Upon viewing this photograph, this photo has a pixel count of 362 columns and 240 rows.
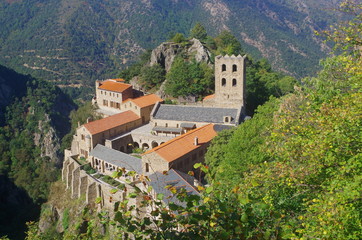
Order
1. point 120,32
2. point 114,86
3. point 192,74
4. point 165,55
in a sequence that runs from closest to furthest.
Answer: point 192,74 → point 114,86 → point 165,55 → point 120,32

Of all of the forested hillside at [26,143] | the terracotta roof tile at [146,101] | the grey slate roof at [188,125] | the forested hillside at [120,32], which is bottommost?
the forested hillside at [26,143]

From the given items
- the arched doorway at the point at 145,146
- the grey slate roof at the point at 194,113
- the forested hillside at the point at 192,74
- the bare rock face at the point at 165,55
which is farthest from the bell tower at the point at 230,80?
the bare rock face at the point at 165,55

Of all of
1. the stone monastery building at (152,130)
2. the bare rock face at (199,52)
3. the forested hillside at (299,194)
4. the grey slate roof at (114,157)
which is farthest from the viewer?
the bare rock face at (199,52)

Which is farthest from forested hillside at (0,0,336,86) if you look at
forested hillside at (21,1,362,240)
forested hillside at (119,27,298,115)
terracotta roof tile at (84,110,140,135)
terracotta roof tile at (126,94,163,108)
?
forested hillside at (21,1,362,240)

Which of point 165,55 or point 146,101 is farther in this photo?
point 165,55

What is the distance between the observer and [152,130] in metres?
50.1

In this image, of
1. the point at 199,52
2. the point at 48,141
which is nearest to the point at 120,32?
the point at 48,141

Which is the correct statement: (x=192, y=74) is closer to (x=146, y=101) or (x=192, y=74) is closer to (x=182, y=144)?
(x=146, y=101)

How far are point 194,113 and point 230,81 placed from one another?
685 cm

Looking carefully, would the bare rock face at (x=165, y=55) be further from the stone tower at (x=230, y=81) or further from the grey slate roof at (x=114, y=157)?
the grey slate roof at (x=114, y=157)

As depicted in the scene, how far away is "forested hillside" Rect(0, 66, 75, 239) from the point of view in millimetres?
66438

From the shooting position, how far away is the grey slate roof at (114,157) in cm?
4084

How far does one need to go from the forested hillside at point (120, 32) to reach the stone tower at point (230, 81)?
81309 millimetres

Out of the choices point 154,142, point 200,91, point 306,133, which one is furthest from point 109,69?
point 306,133
